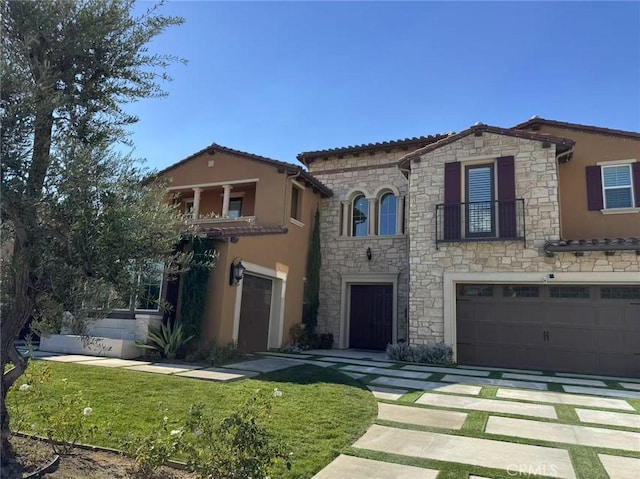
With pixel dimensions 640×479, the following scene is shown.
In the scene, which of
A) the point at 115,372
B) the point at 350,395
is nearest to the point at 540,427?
the point at 350,395

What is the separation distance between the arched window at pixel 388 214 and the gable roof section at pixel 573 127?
494 cm

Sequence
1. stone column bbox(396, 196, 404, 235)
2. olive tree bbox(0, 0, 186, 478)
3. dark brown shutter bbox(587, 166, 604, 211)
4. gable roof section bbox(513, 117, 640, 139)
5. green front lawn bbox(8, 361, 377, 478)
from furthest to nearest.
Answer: stone column bbox(396, 196, 404, 235)
dark brown shutter bbox(587, 166, 604, 211)
gable roof section bbox(513, 117, 640, 139)
green front lawn bbox(8, 361, 377, 478)
olive tree bbox(0, 0, 186, 478)

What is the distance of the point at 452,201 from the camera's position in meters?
12.6

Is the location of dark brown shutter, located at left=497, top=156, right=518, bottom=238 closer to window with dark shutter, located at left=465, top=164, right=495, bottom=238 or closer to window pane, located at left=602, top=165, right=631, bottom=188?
window with dark shutter, located at left=465, top=164, right=495, bottom=238

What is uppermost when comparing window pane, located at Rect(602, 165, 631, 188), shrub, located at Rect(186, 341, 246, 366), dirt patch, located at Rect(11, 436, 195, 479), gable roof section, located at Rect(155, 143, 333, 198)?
gable roof section, located at Rect(155, 143, 333, 198)

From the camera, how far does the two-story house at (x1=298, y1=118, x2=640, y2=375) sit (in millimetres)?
10961

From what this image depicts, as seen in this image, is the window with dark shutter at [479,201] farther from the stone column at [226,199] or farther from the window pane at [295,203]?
the stone column at [226,199]

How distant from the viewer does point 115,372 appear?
792cm

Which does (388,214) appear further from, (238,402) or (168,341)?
(238,402)

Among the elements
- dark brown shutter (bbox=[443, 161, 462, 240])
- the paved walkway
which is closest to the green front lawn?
the paved walkway

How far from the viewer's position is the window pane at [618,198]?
39.3ft

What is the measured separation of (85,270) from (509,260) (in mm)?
11073

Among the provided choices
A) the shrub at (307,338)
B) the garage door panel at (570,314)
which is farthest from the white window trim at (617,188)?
the shrub at (307,338)

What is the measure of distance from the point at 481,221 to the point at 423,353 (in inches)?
168
